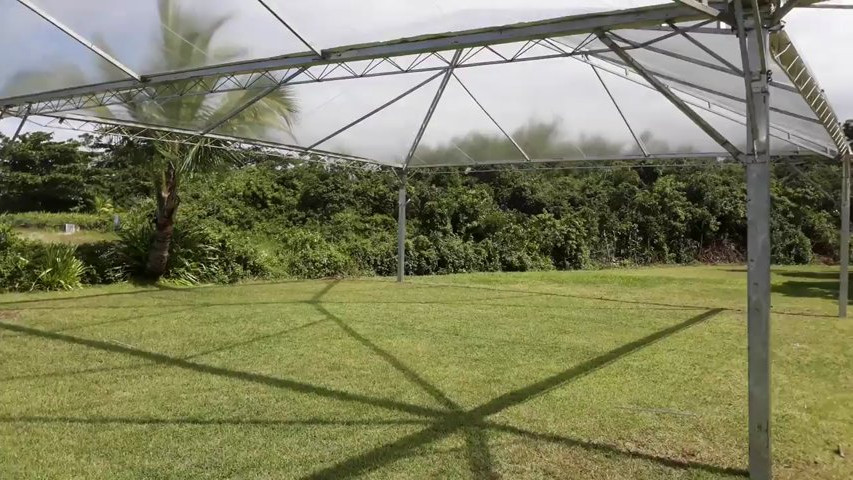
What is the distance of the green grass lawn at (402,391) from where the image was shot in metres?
3.69

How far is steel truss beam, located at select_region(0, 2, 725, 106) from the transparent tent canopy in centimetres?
1

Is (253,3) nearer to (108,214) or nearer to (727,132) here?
(727,132)

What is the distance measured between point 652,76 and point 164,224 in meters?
11.1

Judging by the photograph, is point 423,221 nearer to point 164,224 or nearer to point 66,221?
point 164,224

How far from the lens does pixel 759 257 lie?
3.48 meters

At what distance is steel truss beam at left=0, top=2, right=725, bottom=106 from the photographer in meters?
3.88

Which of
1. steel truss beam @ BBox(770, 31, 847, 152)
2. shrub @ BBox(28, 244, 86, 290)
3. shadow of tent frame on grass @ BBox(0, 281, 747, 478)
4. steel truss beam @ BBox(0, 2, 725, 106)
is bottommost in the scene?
shadow of tent frame on grass @ BBox(0, 281, 747, 478)

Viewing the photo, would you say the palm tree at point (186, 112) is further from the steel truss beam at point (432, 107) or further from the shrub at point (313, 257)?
the shrub at point (313, 257)

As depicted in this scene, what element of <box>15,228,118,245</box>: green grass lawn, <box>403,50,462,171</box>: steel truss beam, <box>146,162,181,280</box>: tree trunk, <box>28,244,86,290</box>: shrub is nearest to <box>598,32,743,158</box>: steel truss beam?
<box>403,50,462,171</box>: steel truss beam

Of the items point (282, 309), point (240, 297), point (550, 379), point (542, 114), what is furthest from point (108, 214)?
point (550, 379)

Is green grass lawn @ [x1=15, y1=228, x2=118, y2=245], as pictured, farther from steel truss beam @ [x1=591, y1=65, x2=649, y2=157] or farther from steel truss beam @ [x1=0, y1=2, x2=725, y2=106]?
steel truss beam @ [x1=591, y1=65, x2=649, y2=157]

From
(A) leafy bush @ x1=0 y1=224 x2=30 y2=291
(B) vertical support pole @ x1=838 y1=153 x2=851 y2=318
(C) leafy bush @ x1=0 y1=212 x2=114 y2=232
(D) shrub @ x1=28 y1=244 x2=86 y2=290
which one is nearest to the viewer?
(B) vertical support pole @ x1=838 y1=153 x2=851 y2=318

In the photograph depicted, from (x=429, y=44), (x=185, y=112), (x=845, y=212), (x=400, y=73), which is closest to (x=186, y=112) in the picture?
(x=185, y=112)

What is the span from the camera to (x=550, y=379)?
18.6ft
